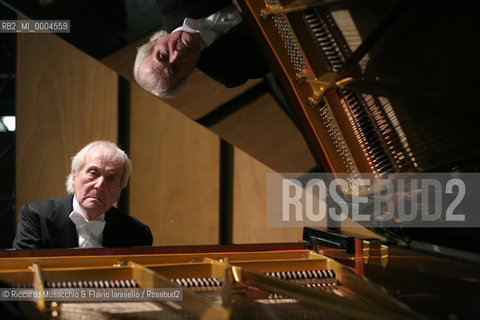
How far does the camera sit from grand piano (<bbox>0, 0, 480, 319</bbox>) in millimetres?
1370

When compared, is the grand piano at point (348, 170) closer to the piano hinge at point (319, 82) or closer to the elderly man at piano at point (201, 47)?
the piano hinge at point (319, 82)

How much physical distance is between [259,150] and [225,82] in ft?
1.98

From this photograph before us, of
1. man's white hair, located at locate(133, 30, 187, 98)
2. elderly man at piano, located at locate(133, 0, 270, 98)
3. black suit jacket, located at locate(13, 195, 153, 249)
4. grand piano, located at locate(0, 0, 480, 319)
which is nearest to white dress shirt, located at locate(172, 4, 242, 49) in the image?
elderly man at piano, located at locate(133, 0, 270, 98)

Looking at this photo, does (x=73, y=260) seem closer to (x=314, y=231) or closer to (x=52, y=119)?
(x=314, y=231)

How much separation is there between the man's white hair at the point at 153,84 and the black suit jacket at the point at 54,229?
3.12ft

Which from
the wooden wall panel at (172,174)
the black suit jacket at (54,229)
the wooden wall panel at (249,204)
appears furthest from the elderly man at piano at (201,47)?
the black suit jacket at (54,229)

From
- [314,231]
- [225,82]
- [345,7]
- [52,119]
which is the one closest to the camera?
[345,7]

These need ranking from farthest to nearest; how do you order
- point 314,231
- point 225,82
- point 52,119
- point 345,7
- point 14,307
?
point 52,119
point 225,82
point 314,231
point 345,7
point 14,307

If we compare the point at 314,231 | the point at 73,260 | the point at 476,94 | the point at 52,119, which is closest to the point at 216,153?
the point at 52,119

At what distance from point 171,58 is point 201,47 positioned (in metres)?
0.19

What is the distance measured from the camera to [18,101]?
3.53 m

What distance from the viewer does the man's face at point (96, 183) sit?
2.44 meters

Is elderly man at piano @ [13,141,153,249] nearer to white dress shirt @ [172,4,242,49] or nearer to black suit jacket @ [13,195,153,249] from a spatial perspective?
black suit jacket @ [13,195,153,249]

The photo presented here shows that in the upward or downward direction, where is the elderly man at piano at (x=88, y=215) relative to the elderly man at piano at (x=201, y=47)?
downward
